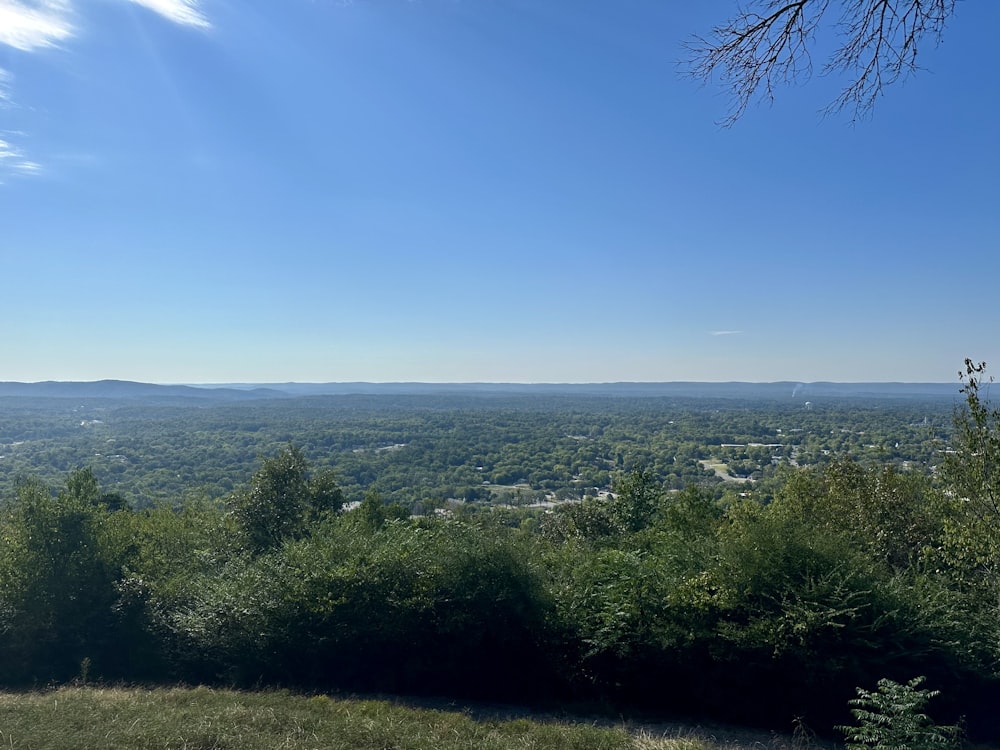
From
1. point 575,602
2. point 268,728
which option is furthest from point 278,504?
point 268,728

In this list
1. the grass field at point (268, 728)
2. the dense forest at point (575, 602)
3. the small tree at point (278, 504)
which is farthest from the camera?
the small tree at point (278, 504)

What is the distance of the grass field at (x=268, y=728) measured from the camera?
643 centimetres

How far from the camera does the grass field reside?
6426mm

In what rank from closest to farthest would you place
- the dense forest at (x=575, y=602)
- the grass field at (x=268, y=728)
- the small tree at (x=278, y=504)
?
1. the grass field at (x=268, y=728)
2. the dense forest at (x=575, y=602)
3. the small tree at (x=278, y=504)

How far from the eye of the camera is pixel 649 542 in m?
16.2

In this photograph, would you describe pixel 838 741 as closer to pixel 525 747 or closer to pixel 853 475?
pixel 525 747

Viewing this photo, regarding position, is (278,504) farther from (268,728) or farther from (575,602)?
(268,728)

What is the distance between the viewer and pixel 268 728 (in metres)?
7.06

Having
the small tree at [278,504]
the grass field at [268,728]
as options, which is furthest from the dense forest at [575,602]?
the grass field at [268,728]

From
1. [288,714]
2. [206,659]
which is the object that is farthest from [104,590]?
[288,714]

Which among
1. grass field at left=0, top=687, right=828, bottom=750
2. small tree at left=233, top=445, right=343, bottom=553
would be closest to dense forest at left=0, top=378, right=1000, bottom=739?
small tree at left=233, top=445, right=343, bottom=553

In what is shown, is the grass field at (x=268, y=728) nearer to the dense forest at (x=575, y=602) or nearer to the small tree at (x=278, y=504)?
the dense forest at (x=575, y=602)

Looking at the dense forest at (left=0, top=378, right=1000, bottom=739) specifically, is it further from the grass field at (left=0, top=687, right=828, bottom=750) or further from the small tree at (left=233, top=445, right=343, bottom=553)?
the grass field at (left=0, top=687, right=828, bottom=750)

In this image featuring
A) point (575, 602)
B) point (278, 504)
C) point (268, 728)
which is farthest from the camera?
point (278, 504)
